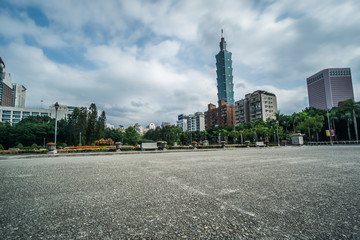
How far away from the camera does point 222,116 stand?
10731cm

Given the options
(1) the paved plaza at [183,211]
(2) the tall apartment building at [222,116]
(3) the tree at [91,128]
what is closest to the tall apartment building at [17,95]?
(3) the tree at [91,128]

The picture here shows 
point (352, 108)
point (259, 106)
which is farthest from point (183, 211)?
point (259, 106)

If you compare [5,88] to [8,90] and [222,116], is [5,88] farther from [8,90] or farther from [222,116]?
[222,116]

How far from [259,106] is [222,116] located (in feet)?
83.9

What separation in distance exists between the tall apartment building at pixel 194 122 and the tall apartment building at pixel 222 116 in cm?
2364

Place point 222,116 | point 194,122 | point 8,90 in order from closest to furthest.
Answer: point 222,116 → point 8,90 → point 194,122

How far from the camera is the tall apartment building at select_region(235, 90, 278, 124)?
3344 inches

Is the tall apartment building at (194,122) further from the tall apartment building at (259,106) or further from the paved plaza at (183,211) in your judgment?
the paved plaza at (183,211)

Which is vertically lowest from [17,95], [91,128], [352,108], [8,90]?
[91,128]

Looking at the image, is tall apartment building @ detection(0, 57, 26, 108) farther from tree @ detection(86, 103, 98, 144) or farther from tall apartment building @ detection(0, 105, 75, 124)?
tree @ detection(86, 103, 98, 144)

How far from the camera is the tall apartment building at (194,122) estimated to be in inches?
5586

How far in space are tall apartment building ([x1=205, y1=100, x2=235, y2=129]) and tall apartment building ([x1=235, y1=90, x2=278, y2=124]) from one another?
10000 mm

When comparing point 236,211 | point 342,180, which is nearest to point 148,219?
point 236,211

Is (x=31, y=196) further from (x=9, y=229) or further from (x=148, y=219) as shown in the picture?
(x=148, y=219)
